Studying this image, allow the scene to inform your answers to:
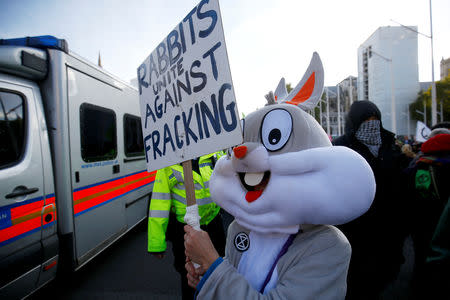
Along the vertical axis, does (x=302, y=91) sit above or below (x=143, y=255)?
above

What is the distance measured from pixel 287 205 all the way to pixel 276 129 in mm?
319

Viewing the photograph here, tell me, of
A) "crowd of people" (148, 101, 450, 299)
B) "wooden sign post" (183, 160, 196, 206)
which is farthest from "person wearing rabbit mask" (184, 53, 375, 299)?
"crowd of people" (148, 101, 450, 299)

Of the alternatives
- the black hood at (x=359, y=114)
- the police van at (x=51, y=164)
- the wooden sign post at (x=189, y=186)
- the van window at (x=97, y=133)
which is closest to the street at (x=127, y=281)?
the police van at (x=51, y=164)

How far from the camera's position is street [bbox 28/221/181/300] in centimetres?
293

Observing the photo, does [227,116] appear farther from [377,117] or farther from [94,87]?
[94,87]

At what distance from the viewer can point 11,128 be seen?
2.40 meters

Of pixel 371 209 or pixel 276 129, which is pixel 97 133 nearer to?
pixel 276 129

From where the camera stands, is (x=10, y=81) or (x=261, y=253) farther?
(x=10, y=81)

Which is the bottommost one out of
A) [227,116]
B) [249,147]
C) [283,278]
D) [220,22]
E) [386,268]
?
[386,268]

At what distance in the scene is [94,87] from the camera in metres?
3.39

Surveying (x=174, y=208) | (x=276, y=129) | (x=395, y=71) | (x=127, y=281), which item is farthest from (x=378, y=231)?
(x=395, y=71)

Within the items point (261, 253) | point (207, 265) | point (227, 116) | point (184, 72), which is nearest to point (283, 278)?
point (261, 253)

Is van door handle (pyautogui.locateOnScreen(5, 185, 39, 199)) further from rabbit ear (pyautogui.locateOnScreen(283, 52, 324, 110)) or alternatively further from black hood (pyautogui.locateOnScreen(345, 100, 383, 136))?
black hood (pyautogui.locateOnScreen(345, 100, 383, 136))

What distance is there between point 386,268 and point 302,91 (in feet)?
5.49
